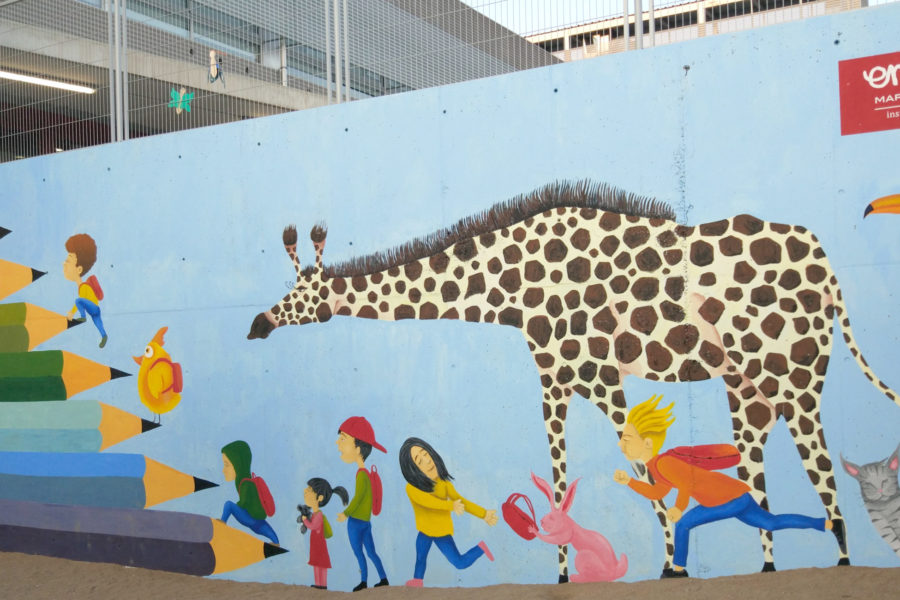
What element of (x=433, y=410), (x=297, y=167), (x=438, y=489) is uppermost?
(x=297, y=167)

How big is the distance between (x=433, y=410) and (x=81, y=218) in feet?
11.7

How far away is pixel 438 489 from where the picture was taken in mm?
5711

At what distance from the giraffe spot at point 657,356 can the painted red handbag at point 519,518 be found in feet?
3.64

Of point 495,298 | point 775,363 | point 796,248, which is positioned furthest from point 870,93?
point 495,298

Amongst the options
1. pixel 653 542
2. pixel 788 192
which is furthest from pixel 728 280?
pixel 653 542

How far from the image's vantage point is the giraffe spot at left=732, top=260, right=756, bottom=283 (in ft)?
16.3

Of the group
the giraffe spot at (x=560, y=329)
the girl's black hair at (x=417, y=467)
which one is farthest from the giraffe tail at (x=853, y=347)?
the girl's black hair at (x=417, y=467)

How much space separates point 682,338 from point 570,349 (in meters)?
0.66

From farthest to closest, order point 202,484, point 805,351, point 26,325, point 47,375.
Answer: point 26,325
point 47,375
point 202,484
point 805,351

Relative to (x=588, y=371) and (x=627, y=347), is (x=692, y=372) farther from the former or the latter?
(x=588, y=371)

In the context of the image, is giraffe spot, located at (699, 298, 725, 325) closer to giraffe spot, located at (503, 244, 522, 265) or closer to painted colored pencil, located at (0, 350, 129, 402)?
giraffe spot, located at (503, 244, 522, 265)

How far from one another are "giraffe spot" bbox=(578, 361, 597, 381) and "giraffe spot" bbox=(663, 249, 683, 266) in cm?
73

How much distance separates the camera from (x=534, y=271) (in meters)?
5.52

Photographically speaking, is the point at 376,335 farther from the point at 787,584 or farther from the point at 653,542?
the point at 787,584
